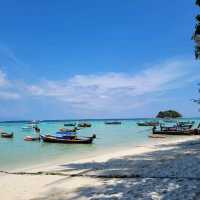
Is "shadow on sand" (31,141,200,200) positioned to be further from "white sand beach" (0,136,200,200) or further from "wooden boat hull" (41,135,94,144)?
"wooden boat hull" (41,135,94,144)

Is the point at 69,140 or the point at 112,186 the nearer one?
the point at 112,186

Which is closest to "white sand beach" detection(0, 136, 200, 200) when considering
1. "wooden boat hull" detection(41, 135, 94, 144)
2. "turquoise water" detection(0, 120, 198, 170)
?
"turquoise water" detection(0, 120, 198, 170)

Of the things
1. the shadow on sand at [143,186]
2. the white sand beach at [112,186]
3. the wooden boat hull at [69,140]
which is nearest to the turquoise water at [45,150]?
the wooden boat hull at [69,140]

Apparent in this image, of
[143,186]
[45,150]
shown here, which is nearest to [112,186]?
[143,186]

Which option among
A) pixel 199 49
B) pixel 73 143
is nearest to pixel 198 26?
pixel 199 49

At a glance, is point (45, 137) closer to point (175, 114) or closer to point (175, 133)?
point (175, 133)

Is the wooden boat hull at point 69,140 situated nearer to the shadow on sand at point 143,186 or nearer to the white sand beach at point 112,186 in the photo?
the white sand beach at point 112,186

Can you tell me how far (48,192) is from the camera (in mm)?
11547

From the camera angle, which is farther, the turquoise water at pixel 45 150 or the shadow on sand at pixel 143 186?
the turquoise water at pixel 45 150

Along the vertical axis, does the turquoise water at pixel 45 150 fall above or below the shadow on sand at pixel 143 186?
below

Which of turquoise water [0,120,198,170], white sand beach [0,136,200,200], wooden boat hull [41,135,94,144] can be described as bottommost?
turquoise water [0,120,198,170]

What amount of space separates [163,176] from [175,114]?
610ft

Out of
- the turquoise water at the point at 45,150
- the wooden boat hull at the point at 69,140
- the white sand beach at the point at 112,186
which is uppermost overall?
the white sand beach at the point at 112,186

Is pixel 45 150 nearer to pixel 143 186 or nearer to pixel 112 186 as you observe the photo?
pixel 112 186
